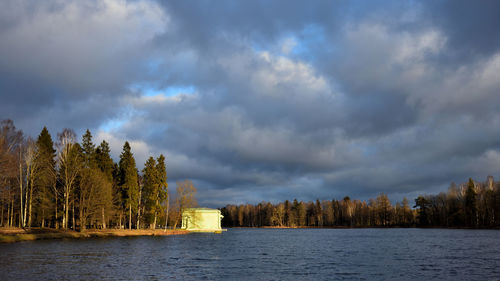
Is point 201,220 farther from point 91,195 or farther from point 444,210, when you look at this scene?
point 444,210

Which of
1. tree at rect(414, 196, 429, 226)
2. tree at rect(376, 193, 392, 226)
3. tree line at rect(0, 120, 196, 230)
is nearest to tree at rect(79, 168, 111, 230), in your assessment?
tree line at rect(0, 120, 196, 230)

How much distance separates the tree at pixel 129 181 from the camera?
8338 cm

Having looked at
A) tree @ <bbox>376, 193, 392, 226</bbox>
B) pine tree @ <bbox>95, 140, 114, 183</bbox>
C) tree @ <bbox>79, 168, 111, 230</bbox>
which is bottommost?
tree @ <bbox>376, 193, 392, 226</bbox>

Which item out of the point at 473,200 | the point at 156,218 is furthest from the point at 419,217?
the point at 156,218

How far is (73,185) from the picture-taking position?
70.2 metres

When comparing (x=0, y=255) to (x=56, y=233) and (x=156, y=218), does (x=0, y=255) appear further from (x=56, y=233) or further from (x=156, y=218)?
(x=156, y=218)

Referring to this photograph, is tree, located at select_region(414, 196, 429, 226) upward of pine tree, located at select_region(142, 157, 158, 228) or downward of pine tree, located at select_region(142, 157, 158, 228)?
downward

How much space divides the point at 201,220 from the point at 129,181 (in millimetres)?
31433

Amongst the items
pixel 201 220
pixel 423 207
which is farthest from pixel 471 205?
pixel 201 220

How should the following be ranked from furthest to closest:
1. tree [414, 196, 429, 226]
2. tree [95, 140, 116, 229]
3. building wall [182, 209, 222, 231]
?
1. tree [414, 196, 429, 226]
2. building wall [182, 209, 222, 231]
3. tree [95, 140, 116, 229]

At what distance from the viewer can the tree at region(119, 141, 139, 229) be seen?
83375 millimetres

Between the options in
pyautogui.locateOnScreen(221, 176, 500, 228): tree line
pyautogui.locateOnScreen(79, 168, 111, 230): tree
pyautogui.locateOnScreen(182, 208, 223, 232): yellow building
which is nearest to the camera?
pyautogui.locateOnScreen(79, 168, 111, 230): tree

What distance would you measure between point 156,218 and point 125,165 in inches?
583

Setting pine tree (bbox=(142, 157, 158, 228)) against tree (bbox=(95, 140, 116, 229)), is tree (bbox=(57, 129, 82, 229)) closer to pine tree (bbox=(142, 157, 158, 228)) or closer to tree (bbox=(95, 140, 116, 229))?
tree (bbox=(95, 140, 116, 229))
